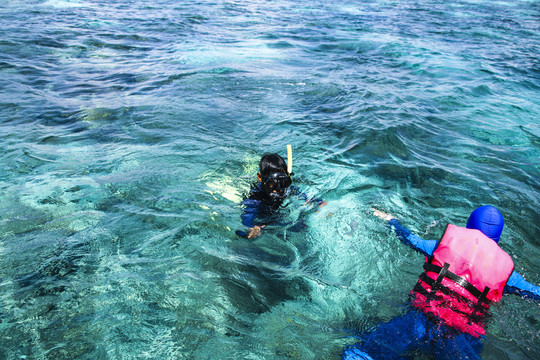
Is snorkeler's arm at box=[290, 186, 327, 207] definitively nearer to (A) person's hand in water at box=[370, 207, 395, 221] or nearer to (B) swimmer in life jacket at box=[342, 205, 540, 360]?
(A) person's hand in water at box=[370, 207, 395, 221]

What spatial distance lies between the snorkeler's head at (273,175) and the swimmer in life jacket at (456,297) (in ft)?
5.37

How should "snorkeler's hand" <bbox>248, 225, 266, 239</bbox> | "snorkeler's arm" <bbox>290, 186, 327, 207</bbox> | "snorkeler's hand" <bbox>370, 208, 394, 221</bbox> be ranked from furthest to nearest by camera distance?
1. "snorkeler's arm" <bbox>290, 186, 327, 207</bbox>
2. "snorkeler's hand" <bbox>370, 208, 394, 221</bbox>
3. "snorkeler's hand" <bbox>248, 225, 266, 239</bbox>

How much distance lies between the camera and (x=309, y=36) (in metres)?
14.7

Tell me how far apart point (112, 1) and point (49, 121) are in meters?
18.8

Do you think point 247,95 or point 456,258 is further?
point 247,95

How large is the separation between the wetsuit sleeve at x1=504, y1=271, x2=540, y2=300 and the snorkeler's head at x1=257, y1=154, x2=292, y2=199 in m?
2.18

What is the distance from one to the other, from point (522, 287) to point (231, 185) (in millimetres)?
3375

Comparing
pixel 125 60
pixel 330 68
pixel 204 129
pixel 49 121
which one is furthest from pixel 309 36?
pixel 49 121

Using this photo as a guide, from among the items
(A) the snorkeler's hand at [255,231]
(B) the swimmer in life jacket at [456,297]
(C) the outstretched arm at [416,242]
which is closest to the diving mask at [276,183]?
(A) the snorkeler's hand at [255,231]

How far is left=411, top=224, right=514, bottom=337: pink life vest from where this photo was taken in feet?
8.61

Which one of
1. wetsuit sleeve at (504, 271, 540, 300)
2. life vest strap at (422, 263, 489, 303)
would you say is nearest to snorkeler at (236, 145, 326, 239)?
life vest strap at (422, 263, 489, 303)

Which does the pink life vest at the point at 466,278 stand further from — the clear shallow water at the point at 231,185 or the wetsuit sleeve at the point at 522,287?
the clear shallow water at the point at 231,185

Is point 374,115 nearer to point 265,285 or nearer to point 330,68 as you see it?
point 330,68

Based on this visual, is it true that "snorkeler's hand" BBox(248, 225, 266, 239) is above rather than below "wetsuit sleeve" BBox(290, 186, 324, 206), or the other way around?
below
